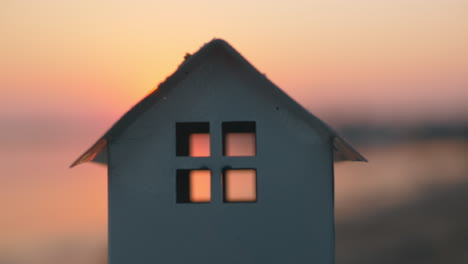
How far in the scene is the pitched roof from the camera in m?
8.34

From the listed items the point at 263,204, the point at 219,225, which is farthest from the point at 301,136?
the point at 219,225

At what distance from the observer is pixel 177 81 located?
8.64m

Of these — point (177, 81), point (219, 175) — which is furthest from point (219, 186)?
point (177, 81)

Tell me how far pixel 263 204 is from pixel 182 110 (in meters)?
1.68

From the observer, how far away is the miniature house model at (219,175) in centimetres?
848

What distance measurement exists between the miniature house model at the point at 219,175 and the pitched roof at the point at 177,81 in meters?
0.02

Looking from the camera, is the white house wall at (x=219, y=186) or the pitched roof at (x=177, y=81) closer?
the pitched roof at (x=177, y=81)

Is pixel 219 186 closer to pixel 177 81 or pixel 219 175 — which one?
pixel 219 175

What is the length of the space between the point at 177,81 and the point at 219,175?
1398 mm

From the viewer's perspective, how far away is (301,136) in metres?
8.52

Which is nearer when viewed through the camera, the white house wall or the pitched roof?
the pitched roof

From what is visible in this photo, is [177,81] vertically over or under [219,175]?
over

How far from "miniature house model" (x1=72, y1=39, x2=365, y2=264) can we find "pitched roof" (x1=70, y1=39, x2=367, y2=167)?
19 mm

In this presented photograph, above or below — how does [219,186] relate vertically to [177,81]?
below
